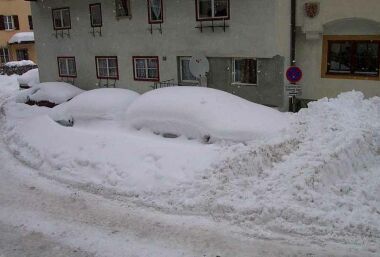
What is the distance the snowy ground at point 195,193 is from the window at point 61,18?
35.8 ft

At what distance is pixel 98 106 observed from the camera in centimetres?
1334

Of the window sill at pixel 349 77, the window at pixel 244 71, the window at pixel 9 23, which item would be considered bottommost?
the window sill at pixel 349 77

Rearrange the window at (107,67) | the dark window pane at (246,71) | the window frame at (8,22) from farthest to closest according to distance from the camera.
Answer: the window frame at (8,22) → the window at (107,67) → the dark window pane at (246,71)

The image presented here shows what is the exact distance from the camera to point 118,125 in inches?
482

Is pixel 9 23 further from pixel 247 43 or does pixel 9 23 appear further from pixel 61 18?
pixel 247 43

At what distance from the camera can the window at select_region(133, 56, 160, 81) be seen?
18384 mm

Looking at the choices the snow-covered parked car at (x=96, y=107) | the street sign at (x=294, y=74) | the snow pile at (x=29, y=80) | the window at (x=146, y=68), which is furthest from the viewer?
the snow pile at (x=29, y=80)

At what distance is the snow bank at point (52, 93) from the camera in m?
18.5

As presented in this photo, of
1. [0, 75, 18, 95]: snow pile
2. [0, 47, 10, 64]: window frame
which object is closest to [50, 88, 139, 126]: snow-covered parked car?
[0, 75, 18, 95]: snow pile

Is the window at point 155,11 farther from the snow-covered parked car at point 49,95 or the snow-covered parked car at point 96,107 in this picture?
the snow-covered parked car at point 49,95

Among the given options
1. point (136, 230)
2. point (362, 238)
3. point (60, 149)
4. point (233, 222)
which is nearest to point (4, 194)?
point (60, 149)

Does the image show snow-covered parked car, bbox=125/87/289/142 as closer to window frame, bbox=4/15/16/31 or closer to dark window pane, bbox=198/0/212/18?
dark window pane, bbox=198/0/212/18

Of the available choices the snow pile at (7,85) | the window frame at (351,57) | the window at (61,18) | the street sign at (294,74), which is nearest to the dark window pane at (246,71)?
the window frame at (351,57)

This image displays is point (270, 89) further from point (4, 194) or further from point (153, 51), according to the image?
point (4, 194)
